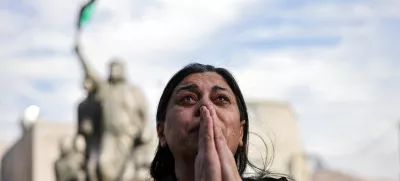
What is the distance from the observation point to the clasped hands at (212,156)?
5.20 ft

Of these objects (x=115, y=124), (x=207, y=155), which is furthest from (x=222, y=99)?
(x=115, y=124)

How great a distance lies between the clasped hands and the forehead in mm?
165

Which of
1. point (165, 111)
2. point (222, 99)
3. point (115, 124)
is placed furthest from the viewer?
point (115, 124)

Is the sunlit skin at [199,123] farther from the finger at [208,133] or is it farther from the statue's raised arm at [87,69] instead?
the statue's raised arm at [87,69]

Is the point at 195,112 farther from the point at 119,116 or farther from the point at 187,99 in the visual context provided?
the point at 119,116

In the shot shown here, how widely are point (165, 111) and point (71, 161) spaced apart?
29.0ft

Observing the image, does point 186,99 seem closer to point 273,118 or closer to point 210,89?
point 210,89

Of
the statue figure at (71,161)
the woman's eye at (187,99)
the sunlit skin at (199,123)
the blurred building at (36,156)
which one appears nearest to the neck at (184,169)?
the sunlit skin at (199,123)

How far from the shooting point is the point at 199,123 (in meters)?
1.77

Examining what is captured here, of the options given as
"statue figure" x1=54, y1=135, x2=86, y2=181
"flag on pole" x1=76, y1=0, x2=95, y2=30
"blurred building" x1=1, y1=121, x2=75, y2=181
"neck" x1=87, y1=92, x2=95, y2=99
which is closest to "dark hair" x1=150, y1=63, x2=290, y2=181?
"flag on pole" x1=76, y1=0, x2=95, y2=30

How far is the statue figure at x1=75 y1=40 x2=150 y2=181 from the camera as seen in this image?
34.5ft

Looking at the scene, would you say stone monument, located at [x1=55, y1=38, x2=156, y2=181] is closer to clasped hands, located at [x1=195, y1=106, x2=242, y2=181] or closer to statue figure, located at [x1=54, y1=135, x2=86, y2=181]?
statue figure, located at [x1=54, y1=135, x2=86, y2=181]

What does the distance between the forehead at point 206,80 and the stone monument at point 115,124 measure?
8431 millimetres

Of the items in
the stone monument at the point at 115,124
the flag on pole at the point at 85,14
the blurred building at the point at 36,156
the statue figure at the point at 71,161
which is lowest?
the blurred building at the point at 36,156
